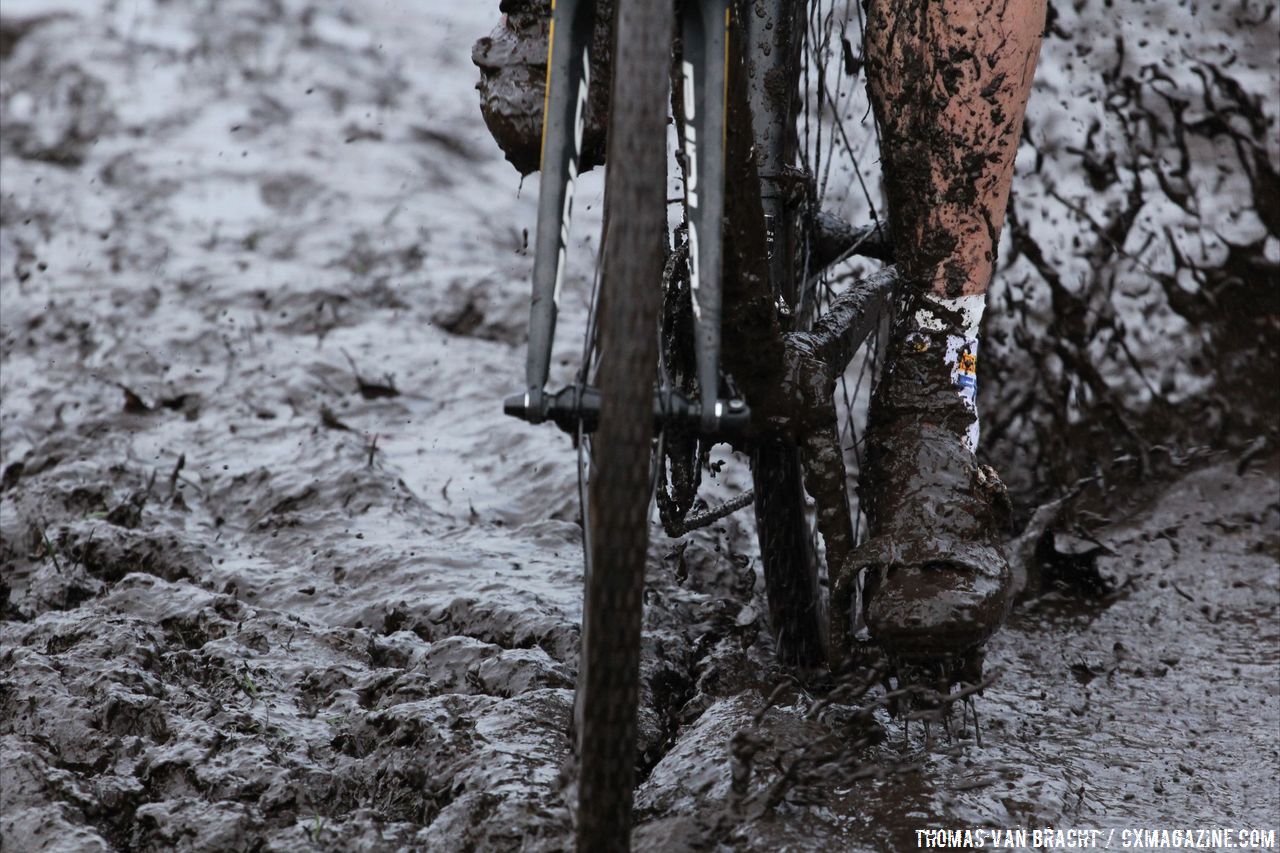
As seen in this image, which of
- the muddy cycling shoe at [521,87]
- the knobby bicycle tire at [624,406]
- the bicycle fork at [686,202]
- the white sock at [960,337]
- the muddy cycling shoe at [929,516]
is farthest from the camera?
the white sock at [960,337]

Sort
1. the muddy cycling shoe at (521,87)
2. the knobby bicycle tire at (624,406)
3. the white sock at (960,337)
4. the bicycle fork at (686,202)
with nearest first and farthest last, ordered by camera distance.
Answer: the knobby bicycle tire at (624,406)
the bicycle fork at (686,202)
the muddy cycling shoe at (521,87)
the white sock at (960,337)

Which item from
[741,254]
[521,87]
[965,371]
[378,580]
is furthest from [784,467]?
[378,580]

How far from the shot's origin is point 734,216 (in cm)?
174

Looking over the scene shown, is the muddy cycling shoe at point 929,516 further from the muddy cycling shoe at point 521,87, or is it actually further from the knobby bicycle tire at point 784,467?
the muddy cycling shoe at point 521,87

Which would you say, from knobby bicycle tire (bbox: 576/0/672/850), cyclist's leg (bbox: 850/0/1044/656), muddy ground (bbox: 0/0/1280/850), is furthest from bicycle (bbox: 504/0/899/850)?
muddy ground (bbox: 0/0/1280/850)

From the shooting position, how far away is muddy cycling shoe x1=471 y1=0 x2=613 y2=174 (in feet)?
5.59

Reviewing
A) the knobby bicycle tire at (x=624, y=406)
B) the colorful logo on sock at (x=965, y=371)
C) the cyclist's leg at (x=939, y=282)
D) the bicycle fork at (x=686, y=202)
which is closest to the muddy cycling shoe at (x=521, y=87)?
the bicycle fork at (x=686, y=202)

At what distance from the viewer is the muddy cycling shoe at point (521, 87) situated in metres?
1.71

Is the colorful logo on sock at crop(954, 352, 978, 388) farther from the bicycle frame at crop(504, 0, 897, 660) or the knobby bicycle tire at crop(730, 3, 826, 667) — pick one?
the knobby bicycle tire at crop(730, 3, 826, 667)

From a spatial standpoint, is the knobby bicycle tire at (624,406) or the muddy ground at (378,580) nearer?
the knobby bicycle tire at (624,406)

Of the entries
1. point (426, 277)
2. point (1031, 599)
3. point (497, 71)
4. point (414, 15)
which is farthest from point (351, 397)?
point (414, 15)

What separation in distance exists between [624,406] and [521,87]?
0.59 meters

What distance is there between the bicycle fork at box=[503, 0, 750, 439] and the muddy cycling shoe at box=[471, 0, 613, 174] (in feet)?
0.30

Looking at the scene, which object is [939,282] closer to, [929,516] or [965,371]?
[965,371]
